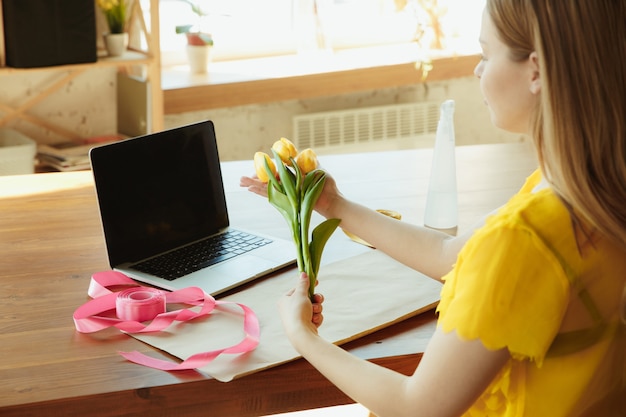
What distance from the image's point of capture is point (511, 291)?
0.92 m

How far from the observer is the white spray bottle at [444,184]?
5.35ft

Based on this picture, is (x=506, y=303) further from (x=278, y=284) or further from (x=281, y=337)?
(x=278, y=284)

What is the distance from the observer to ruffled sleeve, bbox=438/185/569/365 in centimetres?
92

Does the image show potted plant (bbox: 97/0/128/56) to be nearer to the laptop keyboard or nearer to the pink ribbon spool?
the laptop keyboard

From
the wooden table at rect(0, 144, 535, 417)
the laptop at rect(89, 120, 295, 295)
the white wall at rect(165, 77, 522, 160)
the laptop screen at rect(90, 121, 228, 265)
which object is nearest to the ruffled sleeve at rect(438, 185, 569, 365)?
the wooden table at rect(0, 144, 535, 417)

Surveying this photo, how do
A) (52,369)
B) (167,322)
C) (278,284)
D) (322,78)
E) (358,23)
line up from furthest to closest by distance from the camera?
(358,23) → (322,78) → (278,284) → (167,322) → (52,369)

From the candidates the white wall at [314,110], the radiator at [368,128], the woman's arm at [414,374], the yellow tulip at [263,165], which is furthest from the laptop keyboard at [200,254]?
the radiator at [368,128]

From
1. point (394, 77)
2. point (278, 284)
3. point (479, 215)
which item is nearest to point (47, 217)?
point (278, 284)

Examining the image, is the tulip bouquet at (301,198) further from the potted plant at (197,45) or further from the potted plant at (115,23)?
the potted plant at (197,45)

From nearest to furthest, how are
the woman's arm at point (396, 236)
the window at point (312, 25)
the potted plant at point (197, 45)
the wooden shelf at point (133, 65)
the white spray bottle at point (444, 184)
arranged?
the woman's arm at point (396, 236) → the white spray bottle at point (444, 184) → the wooden shelf at point (133, 65) → the potted plant at point (197, 45) → the window at point (312, 25)

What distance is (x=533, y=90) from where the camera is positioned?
3.23ft

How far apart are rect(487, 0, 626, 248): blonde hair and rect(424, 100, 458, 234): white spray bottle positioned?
0.67 meters

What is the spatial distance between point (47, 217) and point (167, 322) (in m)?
0.58

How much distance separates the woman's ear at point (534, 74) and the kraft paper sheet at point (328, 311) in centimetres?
42
